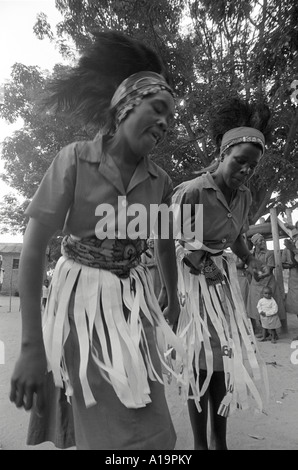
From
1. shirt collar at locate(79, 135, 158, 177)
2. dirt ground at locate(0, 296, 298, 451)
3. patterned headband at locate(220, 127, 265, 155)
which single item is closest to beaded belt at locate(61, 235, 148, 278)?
shirt collar at locate(79, 135, 158, 177)

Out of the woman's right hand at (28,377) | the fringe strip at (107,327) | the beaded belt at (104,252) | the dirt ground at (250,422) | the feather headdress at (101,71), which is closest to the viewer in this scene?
the woman's right hand at (28,377)

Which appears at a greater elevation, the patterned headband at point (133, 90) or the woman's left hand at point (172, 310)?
the patterned headband at point (133, 90)

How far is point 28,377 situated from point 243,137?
6.12ft

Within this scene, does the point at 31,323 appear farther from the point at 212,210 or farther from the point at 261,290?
the point at 261,290

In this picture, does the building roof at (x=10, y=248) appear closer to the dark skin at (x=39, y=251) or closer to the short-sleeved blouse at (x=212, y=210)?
the short-sleeved blouse at (x=212, y=210)

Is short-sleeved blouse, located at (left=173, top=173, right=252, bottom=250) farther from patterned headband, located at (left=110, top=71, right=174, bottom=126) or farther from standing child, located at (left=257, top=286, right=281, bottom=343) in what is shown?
standing child, located at (left=257, top=286, right=281, bottom=343)

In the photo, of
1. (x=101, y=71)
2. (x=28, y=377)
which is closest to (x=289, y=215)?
(x=101, y=71)

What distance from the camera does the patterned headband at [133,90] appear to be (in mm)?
1712

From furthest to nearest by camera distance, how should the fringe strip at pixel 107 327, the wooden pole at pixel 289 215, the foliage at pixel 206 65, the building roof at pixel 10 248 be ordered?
the building roof at pixel 10 248, the wooden pole at pixel 289 215, the foliage at pixel 206 65, the fringe strip at pixel 107 327

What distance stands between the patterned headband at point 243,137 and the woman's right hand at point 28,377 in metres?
1.76

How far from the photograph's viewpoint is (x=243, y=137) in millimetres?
2516

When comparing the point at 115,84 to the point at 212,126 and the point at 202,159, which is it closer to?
the point at 212,126

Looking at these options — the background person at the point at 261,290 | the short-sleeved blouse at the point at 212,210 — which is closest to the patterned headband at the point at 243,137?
the short-sleeved blouse at the point at 212,210

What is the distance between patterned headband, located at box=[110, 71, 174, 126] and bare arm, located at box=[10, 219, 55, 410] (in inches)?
24.3
